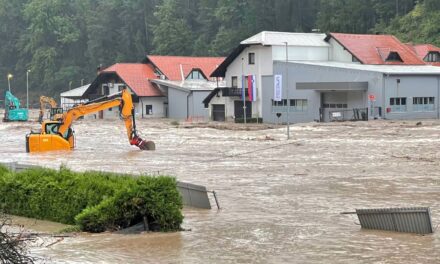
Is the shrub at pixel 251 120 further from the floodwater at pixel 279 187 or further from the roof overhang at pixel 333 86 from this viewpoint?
the floodwater at pixel 279 187

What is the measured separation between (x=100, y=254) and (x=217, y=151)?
85.7 feet

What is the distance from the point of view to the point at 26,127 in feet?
218

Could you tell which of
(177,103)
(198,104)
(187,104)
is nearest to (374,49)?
(198,104)

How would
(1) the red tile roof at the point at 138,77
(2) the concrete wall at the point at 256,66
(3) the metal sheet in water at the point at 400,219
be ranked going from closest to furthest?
1. (3) the metal sheet in water at the point at 400,219
2. (2) the concrete wall at the point at 256,66
3. (1) the red tile roof at the point at 138,77

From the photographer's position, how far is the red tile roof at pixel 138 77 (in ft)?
267

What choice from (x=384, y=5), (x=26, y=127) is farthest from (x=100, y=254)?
(x=384, y=5)

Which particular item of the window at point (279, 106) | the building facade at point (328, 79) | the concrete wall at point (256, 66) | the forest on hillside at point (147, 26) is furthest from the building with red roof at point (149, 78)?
the forest on hillside at point (147, 26)

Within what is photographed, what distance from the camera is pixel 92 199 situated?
56.7 feet

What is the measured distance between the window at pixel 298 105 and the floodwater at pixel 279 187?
1090 centimetres

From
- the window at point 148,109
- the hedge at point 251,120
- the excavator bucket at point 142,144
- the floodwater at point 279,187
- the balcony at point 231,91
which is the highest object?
the balcony at point 231,91

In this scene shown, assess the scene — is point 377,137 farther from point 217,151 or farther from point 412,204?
point 412,204

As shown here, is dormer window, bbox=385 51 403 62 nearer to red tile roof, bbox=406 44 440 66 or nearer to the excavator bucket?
red tile roof, bbox=406 44 440 66

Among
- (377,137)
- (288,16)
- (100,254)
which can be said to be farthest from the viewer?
(288,16)

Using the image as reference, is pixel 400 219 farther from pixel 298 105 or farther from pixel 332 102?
pixel 298 105
